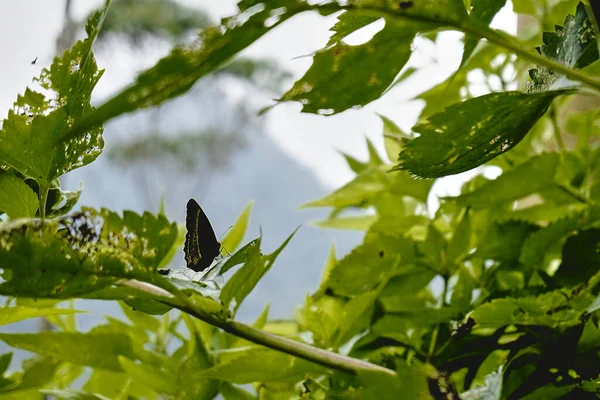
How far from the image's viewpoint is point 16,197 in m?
0.19

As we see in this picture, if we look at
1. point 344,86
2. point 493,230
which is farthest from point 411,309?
point 344,86

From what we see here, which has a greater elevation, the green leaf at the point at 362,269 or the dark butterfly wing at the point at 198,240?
the dark butterfly wing at the point at 198,240

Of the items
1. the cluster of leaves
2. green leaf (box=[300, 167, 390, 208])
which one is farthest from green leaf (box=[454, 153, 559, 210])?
green leaf (box=[300, 167, 390, 208])

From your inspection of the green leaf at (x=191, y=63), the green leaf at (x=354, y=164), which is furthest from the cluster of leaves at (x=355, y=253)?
the green leaf at (x=354, y=164)

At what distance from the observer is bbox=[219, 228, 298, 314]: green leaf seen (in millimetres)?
181

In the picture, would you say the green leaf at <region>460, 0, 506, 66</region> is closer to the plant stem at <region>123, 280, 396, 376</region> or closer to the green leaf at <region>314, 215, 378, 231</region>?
the plant stem at <region>123, 280, 396, 376</region>

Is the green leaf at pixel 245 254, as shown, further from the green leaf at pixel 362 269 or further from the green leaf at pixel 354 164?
the green leaf at pixel 354 164

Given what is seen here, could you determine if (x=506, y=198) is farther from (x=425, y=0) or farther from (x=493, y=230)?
(x=425, y=0)

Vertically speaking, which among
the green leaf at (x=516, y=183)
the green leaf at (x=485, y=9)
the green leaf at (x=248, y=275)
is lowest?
the green leaf at (x=516, y=183)

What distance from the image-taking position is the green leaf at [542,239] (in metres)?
0.29

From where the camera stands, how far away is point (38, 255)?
0.46ft

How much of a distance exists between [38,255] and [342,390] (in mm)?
132

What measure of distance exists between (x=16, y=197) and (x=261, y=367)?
11 cm

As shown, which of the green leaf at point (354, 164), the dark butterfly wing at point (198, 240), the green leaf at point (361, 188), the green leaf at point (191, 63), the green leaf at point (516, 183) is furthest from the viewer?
the green leaf at point (354, 164)
